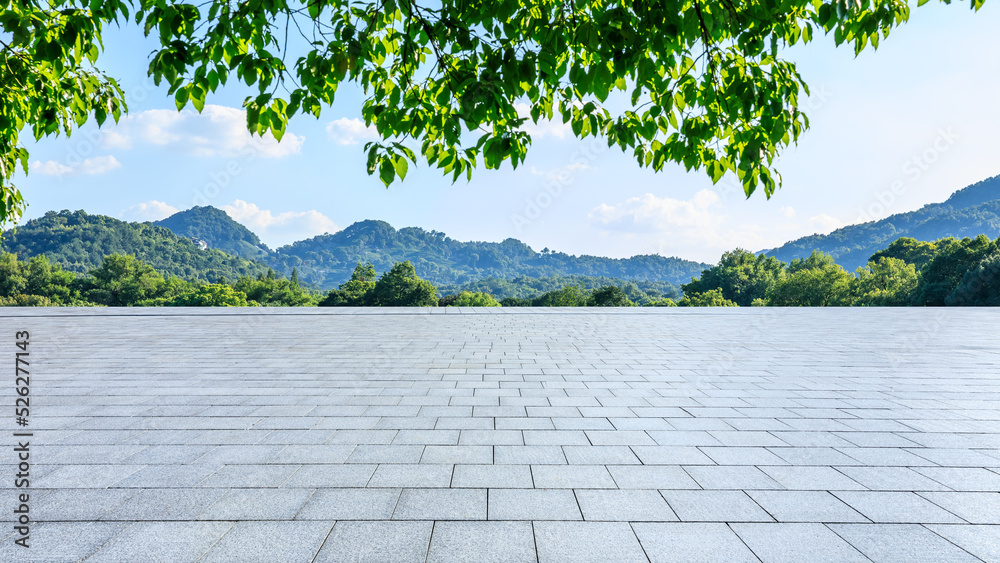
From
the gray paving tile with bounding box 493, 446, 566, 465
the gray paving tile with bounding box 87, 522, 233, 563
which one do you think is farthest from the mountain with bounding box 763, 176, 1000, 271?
the gray paving tile with bounding box 87, 522, 233, 563

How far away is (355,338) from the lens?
27.3 ft

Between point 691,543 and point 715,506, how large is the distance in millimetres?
401

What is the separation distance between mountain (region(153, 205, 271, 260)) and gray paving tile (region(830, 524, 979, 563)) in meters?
142

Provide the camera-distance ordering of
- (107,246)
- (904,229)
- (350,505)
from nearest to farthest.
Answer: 1. (350,505)
2. (107,246)
3. (904,229)

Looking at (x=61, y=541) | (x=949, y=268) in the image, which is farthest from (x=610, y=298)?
(x=61, y=541)

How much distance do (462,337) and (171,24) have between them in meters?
6.34

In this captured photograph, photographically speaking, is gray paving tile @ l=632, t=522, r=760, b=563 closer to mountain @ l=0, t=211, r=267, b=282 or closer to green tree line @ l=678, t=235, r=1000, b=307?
green tree line @ l=678, t=235, r=1000, b=307

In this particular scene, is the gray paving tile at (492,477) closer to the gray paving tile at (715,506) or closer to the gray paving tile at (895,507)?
the gray paving tile at (715,506)

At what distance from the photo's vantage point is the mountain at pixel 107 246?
6069 centimetres

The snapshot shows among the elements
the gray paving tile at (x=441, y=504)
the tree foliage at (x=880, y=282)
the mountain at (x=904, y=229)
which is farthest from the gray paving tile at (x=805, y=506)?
the mountain at (x=904, y=229)

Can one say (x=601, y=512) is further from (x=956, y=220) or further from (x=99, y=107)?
(x=956, y=220)

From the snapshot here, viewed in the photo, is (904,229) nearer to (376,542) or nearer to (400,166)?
(400,166)

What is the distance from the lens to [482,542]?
2.02m

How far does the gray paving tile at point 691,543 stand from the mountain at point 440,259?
10108cm
